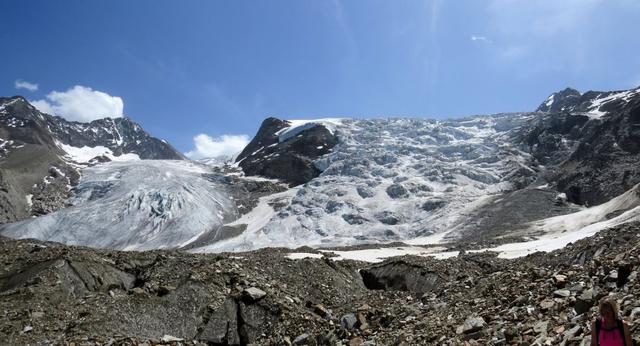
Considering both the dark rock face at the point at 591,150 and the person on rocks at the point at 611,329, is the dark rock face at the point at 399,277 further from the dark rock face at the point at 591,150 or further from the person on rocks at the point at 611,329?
the dark rock face at the point at 591,150

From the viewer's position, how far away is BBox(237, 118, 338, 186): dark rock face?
534ft

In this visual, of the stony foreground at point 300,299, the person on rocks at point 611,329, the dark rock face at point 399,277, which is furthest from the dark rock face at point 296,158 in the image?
the person on rocks at point 611,329

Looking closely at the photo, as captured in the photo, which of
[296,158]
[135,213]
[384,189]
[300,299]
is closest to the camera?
[300,299]

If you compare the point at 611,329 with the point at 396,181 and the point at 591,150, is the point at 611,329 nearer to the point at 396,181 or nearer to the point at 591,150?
the point at 591,150

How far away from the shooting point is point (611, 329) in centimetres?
722

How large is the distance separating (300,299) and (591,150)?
4675 inches

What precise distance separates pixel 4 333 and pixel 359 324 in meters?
11.4

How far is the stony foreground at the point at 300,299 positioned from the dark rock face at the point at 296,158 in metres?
133

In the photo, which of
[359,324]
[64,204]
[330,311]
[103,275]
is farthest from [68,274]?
[64,204]

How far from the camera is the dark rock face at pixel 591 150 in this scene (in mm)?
99875

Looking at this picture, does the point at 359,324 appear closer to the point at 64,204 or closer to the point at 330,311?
Result: the point at 330,311

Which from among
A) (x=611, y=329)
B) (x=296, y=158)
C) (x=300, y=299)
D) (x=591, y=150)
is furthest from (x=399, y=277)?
(x=296, y=158)

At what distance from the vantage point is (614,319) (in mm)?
7195

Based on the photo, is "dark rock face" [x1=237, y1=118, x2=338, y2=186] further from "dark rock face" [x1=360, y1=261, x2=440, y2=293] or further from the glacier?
"dark rock face" [x1=360, y1=261, x2=440, y2=293]
